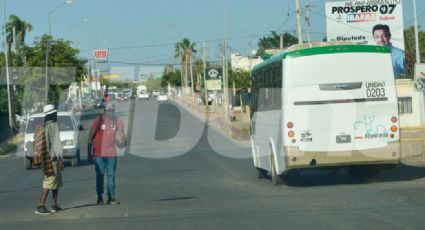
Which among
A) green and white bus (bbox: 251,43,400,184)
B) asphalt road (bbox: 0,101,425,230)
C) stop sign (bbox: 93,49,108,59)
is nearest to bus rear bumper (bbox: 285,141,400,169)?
green and white bus (bbox: 251,43,400,184)

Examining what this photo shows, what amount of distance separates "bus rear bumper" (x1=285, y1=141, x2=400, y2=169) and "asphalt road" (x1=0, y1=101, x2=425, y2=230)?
21.4 inches

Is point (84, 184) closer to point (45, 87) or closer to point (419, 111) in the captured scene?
point (419, 111)

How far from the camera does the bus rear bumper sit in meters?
17.2

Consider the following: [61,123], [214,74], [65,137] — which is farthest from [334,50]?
[214,74]

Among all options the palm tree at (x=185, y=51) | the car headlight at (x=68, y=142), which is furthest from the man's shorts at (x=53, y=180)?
the palm tree at (x=185, y=51)

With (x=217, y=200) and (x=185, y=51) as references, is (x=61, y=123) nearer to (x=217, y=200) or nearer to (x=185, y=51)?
(x=217, y=200)

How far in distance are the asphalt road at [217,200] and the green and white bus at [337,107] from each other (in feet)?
2.49

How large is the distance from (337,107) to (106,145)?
5612 millimetres

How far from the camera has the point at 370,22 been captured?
51.1 meters

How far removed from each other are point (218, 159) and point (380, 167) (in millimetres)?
13207

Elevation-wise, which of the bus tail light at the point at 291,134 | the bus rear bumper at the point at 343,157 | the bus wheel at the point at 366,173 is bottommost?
the bus wheel at the point at 366,173

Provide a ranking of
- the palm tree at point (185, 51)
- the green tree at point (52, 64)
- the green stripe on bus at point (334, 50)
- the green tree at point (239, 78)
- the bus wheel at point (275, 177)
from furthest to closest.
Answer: the palm tree at point (185, 51) → the green tree at point (239, 78) → the green tree at point (52, 64) → the bus wheel at point (275, 177) → the green stripe on bus at point (334, 50)

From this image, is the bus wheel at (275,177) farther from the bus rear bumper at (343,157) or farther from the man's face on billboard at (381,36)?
the man's face on billboard at (381,36)

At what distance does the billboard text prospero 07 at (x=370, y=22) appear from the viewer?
5041cm
